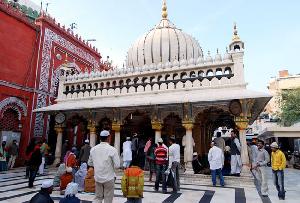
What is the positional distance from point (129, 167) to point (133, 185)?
1.17 feet

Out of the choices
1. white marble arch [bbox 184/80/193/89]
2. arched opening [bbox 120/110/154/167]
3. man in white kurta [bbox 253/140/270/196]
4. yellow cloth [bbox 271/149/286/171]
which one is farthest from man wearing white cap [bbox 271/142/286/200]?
arched opening [bbox 120/110/154/167]

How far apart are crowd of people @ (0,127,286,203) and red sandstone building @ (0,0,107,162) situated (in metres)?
1.63

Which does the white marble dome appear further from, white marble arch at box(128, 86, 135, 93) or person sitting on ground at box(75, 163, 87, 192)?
person sitting on ground at box(75, 163, 87, 192)

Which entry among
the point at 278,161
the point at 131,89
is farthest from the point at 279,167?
the point at 131,89

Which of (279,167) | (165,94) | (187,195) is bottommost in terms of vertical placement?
(187,195)

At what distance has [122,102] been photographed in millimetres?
9977

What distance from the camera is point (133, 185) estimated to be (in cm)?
362

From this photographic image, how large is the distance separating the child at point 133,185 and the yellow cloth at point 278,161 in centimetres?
393

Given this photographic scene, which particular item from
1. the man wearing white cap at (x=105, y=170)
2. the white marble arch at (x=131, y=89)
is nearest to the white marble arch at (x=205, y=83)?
the white marble arch at (x=131, y=89)

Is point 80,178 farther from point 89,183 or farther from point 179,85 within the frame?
point 179,85

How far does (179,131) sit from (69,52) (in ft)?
28.0

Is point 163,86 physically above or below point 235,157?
above

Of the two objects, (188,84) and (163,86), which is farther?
(163,86)

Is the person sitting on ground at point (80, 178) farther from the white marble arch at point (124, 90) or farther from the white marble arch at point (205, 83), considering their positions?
the white marble arch at point (205, 83)
